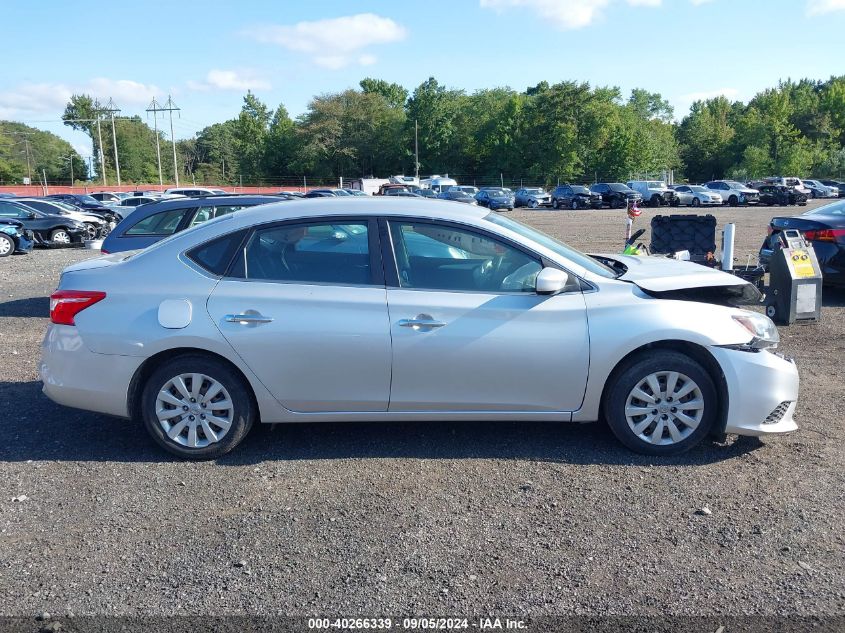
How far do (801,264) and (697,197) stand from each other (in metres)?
42.8

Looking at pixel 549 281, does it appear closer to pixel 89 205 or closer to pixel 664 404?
pixel 664 404

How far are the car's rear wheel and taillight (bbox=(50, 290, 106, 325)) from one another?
1978 cm

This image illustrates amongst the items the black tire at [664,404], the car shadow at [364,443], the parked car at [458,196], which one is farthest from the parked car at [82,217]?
the parked car at [458,196]

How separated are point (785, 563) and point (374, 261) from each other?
290 centimetres

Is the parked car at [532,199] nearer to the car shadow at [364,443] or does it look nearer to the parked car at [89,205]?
the parked car at [89,205]

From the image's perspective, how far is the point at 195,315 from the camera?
4594mm

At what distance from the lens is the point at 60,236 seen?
22312 millimetres

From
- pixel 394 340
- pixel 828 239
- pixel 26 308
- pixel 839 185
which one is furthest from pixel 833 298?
pixel 839 185

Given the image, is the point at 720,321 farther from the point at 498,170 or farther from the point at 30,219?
the point at 498,170

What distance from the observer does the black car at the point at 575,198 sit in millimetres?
46500

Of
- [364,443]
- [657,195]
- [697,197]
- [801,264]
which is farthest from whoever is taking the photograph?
[657,195]

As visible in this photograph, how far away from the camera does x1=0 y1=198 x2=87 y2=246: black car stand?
2195cm

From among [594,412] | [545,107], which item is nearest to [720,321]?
[594,412]

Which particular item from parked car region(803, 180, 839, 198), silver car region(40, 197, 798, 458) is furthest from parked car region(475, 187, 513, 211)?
silver car region(40, 197, 798, 458)
